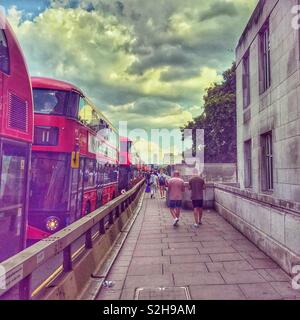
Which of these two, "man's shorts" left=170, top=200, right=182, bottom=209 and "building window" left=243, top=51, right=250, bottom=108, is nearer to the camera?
"man's shorts" left=170, top=200, right=182, bottom=209

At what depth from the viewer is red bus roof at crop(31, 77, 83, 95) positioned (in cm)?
935

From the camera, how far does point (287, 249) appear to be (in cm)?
596

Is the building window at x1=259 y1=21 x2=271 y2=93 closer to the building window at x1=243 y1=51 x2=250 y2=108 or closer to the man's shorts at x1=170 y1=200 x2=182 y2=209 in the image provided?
the building window at x1=243 y1=51 x2=250 y2=108

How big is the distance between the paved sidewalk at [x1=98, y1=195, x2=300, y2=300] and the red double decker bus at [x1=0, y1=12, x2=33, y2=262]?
189cm

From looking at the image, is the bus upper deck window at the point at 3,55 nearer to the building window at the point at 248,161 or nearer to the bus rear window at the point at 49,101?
the bus rear window at the point at 49,101

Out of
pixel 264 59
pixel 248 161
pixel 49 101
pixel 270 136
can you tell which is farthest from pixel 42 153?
pixel 248 161

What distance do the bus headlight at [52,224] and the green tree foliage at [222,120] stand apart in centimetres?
2847

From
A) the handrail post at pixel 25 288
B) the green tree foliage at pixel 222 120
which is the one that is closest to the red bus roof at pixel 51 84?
the handrail post at pixel 25 288

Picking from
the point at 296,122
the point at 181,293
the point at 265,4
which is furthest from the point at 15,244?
the point at 265,4

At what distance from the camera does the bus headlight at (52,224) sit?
8539 mm

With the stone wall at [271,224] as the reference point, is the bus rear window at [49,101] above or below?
above

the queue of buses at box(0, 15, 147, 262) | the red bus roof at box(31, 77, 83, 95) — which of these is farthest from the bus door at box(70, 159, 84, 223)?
the red bus roof at box(31, 77, 83, 95)

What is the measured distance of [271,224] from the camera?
699cm
